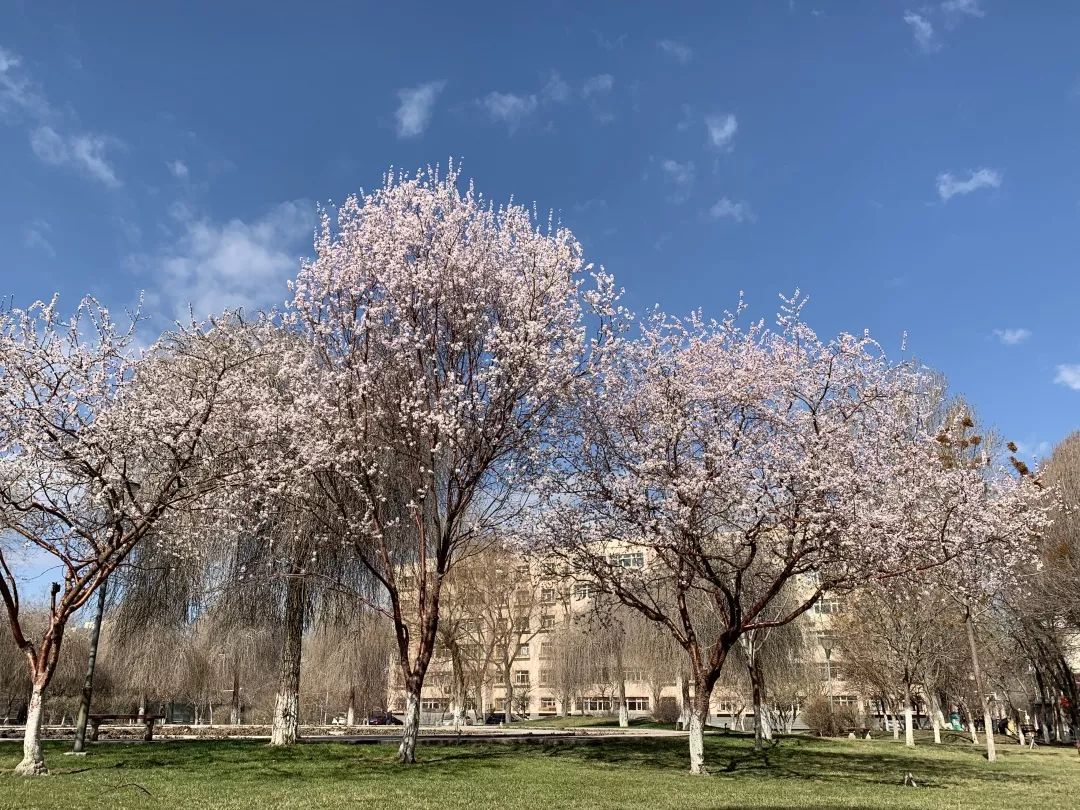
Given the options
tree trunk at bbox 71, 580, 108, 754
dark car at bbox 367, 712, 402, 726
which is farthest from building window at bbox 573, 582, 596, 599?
dark car at bbox 367, 712, 402, 726

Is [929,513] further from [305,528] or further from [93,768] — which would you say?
[93,768]

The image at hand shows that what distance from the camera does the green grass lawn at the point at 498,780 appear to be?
450 inches

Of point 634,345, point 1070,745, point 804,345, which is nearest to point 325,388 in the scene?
point 634,345

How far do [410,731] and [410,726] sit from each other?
0.11 metres

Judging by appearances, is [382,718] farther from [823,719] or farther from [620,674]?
[823,719]

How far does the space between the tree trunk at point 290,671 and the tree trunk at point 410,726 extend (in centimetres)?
510

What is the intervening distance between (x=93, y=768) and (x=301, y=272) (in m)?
11.8

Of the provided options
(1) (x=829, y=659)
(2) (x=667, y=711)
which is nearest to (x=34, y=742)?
(1) (x=829, y=659)

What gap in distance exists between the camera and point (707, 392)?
1864 centimetres

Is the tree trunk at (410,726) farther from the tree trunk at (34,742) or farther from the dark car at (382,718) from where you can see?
the dark car at (382,718)

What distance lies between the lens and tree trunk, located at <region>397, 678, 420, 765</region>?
56.8 ft

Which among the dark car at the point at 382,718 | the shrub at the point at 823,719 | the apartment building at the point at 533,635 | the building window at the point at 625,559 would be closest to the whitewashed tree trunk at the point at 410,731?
the apartment building at the point at 533,635

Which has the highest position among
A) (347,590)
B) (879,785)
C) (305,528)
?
(305,528)

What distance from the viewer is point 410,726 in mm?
17594
